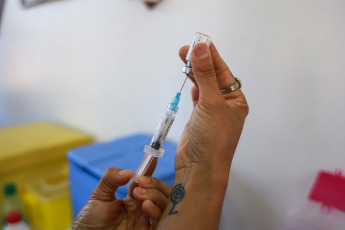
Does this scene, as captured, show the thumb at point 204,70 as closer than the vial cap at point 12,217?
Yes

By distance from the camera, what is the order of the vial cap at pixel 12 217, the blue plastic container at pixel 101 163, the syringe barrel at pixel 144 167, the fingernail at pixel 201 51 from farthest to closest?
the vial cap at pixel 12 217 < the blue plastic container at pixel 101 163 < the syringe barrel at pixel 144 167 < the fingernail at pixel 201 51

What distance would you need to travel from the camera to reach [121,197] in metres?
0.62

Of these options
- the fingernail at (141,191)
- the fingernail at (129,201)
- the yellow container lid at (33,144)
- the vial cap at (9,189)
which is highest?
the fingernail at (141,191)

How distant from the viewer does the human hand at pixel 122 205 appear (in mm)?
527

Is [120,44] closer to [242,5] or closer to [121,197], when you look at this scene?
[242,5]

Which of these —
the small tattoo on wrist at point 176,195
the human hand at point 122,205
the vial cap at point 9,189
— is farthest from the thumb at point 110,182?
the vial cap at point 9,189

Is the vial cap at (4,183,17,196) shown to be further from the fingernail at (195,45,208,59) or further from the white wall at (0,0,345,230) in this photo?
the fingernail at (195,45,208,59)

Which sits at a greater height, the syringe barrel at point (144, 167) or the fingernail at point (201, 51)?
the fingernail at point (201, 51)

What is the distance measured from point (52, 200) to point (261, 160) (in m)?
0.77

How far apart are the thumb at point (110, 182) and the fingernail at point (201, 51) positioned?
28 centimetres

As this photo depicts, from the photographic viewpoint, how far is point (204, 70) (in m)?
0.45

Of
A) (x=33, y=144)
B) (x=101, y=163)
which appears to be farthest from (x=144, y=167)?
(x=33, y=144)

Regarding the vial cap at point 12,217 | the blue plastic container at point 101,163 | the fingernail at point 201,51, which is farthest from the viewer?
the vial cap at point 12,217

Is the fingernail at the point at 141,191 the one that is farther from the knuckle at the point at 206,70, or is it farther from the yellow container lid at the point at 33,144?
the yellow container lid at the point at 33,144
